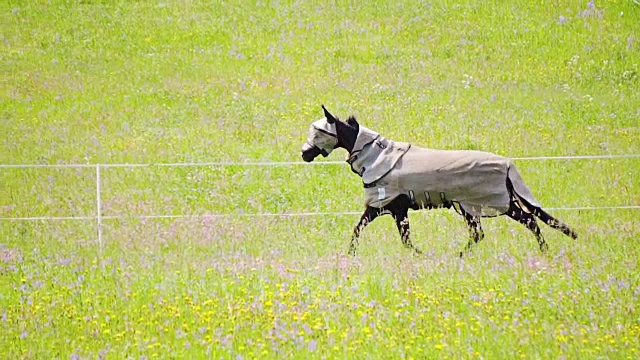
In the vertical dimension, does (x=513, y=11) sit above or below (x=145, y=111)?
above

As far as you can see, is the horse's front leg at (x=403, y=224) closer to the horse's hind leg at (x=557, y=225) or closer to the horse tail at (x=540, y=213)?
the horse tail at (x=540, y=213)

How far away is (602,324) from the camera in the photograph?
9.00 metres

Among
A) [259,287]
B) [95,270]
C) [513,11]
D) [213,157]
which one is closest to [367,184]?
[259,287]

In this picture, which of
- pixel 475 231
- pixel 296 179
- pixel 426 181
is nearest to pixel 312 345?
pixel 426 181

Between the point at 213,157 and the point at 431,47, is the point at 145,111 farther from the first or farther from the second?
the point at 431,47

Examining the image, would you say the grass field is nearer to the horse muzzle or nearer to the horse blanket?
the horse blanket

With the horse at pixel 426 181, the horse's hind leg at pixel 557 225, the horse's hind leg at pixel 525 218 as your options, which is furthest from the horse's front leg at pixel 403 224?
the horse's hind leg at pixel 557 225

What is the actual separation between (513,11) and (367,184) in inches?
769

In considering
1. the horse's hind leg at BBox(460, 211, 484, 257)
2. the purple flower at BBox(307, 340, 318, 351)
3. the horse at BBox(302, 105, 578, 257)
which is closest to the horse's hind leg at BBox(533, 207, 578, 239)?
the horse at BBox(302, 105, 578, 257)

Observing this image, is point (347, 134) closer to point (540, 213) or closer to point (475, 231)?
point (475, 231)

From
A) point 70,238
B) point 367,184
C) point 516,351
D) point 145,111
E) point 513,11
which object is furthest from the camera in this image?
point 513,11

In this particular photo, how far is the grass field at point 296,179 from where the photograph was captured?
9.23m

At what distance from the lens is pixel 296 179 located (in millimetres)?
19016

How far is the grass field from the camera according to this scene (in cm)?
923
